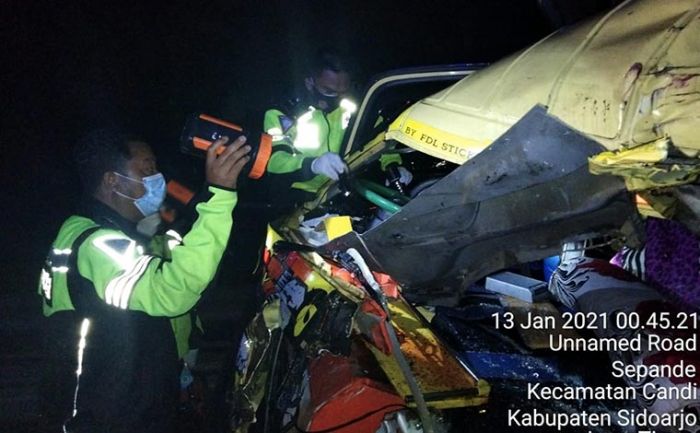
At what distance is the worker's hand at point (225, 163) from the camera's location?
2318mm

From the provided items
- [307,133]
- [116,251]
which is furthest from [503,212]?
[307,133]

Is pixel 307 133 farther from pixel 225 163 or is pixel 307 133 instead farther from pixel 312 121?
pixel 225 163

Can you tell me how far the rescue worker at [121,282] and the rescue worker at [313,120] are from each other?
1.37 metres

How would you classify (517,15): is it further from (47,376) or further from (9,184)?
(47,376)

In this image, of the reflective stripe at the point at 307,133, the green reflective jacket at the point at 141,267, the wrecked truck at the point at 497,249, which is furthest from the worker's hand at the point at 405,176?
the reflective stripe at the point at 307,133

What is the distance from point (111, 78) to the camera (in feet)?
19.6

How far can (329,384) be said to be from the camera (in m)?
1.92

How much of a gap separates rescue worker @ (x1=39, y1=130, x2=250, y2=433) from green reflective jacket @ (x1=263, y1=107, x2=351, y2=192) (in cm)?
141

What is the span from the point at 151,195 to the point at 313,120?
1834 millimetres

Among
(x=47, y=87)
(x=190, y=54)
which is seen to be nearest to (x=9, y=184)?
(x=47, y=87)

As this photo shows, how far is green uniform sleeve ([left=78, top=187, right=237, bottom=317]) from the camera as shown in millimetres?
2186

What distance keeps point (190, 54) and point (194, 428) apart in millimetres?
4799

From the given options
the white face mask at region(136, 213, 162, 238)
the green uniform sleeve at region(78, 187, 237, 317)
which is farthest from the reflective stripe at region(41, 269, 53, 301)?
the white face mask at region(136, 213, 162, 238)

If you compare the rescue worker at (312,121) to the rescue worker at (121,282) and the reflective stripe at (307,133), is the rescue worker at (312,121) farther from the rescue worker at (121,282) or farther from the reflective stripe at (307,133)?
Answer: the rescue worker at (121,282)
